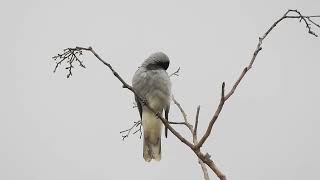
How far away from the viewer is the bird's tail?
777 cm

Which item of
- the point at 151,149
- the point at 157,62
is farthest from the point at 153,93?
the point at 151,149

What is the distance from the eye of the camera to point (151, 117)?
8.22 m

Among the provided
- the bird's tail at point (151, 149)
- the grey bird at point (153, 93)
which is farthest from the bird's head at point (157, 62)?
the bird's tail at point (151, 149)

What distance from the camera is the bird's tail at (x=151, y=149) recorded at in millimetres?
7773

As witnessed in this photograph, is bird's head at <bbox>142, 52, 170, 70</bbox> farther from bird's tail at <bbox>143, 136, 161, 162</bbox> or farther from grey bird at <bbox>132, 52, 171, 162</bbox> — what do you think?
bird's tail at <bbox>143, 136, 161, 162</bbox>

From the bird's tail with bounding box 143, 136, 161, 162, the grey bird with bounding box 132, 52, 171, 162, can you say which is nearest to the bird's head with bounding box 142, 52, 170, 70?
the grey bird with bounding box 132, 52, 171, 162

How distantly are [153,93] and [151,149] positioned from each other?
0.77 meters

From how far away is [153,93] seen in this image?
8.04 m

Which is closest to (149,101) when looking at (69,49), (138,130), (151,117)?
(151,117)

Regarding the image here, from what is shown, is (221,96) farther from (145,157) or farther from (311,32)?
(145,157)

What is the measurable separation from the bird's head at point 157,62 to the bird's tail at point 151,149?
1.02 metres

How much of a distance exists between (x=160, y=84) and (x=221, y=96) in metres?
3.83

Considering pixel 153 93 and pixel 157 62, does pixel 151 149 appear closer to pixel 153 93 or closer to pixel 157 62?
pixel 153 93

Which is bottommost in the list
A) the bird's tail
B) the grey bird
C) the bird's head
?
the bird's tail
